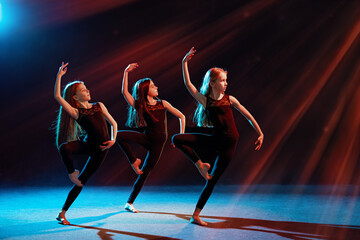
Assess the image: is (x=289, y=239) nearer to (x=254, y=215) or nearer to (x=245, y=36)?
(x=254, y=215)

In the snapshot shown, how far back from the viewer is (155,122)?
3.64 m

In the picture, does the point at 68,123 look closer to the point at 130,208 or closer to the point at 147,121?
the point at 147,121

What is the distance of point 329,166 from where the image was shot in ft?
19.0

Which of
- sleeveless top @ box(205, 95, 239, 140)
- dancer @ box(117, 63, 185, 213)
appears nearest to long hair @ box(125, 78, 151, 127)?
dancer @ box(117, 63, 185, 213)

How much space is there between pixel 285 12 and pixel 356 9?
3.73 ft

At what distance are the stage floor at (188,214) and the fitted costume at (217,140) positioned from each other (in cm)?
44

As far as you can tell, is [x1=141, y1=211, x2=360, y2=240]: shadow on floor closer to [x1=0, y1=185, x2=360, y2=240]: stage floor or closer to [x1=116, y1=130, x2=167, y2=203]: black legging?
[x1=0, y1=185, x2=360, y2=240]: stage floor

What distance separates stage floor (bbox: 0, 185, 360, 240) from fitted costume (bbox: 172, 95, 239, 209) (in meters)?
0.44

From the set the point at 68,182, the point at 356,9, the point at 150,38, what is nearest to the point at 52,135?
the point at 68,182

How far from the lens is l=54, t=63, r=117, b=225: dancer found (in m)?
3.09

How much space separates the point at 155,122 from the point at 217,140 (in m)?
0.85

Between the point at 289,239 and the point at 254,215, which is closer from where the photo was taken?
the point at 289,239

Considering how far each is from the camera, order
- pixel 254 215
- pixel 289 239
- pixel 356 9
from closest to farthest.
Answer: pixel 289 239 → pixel 254 215 → pixel 356 9

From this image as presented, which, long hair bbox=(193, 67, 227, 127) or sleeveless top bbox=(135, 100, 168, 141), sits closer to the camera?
long hair bbox=(193, 67, 227, 127)
